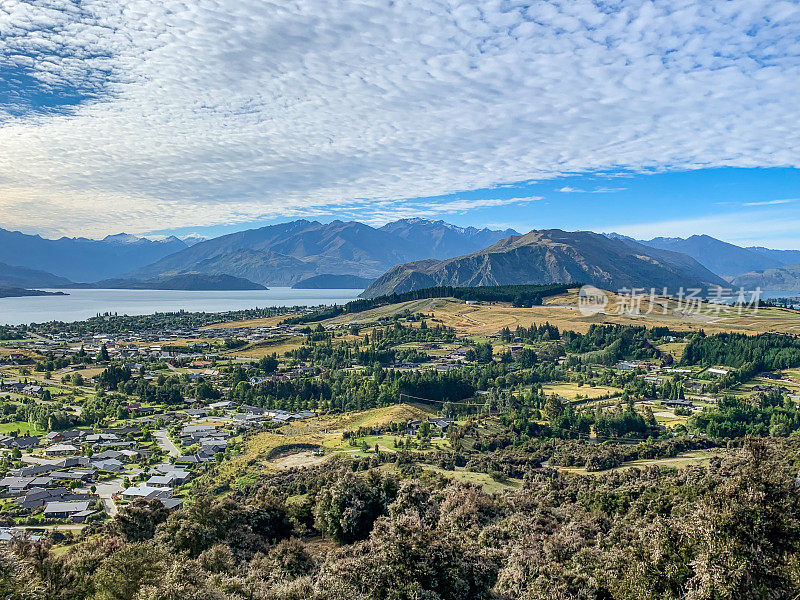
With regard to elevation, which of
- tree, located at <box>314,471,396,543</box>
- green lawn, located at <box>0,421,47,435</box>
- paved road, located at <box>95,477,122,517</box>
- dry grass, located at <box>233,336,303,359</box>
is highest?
tree, located at <box>314,471,396,543</box>

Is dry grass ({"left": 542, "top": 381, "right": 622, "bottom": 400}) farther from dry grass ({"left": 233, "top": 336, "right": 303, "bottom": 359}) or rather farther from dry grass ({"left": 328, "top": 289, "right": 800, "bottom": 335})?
dry grass ({"left": 233, "top": 336, "right": 303, "bottom": 359})

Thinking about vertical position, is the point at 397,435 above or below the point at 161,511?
below

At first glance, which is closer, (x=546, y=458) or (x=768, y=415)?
(x=546, y=458)

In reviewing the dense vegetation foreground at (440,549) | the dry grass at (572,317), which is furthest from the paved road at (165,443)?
the dry grass at (572,317)

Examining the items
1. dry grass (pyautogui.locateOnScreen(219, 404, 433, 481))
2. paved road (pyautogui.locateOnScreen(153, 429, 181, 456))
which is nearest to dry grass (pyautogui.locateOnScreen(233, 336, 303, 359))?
dry grass (pyautogui.locateOnScreen(219, 404, 433, 481))

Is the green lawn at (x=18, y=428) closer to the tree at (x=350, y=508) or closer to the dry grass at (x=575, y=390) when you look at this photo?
the tree at (x=350, y=508)

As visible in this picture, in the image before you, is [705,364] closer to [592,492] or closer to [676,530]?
[592,492]

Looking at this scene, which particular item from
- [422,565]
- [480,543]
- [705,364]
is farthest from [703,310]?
[422,565]
